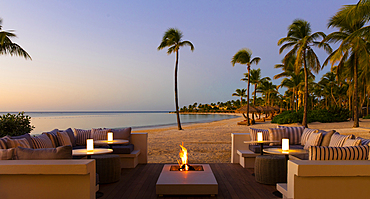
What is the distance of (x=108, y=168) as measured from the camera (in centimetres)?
430

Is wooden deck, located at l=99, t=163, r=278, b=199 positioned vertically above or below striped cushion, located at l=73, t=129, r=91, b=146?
below

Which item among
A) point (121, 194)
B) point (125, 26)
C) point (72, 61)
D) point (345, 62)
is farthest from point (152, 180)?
point (72, 61)

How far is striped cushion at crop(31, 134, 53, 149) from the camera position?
4.17 meters

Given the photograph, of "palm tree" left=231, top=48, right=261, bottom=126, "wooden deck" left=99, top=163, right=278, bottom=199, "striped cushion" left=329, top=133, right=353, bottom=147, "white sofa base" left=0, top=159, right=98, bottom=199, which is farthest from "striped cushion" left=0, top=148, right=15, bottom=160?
"palm tree" left=231, top=48, right=261, bottom=126

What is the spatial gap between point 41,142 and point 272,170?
3.94 m

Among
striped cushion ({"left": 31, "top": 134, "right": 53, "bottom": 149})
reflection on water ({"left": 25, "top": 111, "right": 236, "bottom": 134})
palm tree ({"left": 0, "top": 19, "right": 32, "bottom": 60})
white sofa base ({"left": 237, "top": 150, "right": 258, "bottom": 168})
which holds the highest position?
palm tree ({"left": 0, "top": 19, "right": 32, "bottom": 60})

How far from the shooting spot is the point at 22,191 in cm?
Answer: 252

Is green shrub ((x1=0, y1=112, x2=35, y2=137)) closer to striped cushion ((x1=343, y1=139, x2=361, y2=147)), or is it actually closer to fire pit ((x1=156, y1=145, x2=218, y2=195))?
fire pit ((x1=156, y1=145, x2=218, y2=195))

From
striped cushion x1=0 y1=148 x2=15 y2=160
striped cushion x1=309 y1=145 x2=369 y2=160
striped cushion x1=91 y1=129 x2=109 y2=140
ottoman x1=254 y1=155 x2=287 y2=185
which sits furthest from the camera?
striped cushion x1=91 y1=129 x2=109 y2=140

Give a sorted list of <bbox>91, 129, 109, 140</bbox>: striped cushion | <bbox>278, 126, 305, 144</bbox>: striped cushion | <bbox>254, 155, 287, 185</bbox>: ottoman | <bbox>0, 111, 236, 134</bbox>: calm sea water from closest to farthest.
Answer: <bbox>254, 155, 287, 185</bbox>: ottoman → <bbox>278, 126, 305, 144</bbox>: striped cushion → <bbox>91, 129, 109, 140</bbox>: striped cushion → <bbox>0, 111, 236, 134</bbox>: calm sea water

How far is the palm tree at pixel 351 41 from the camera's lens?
35.2 feet

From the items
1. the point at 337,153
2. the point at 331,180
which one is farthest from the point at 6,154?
the point at 337,153

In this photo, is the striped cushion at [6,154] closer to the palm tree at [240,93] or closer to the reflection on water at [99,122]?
the reflection on water at [99,122]

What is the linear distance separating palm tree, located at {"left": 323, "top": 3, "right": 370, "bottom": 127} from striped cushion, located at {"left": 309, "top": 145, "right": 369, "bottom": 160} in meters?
8.34
